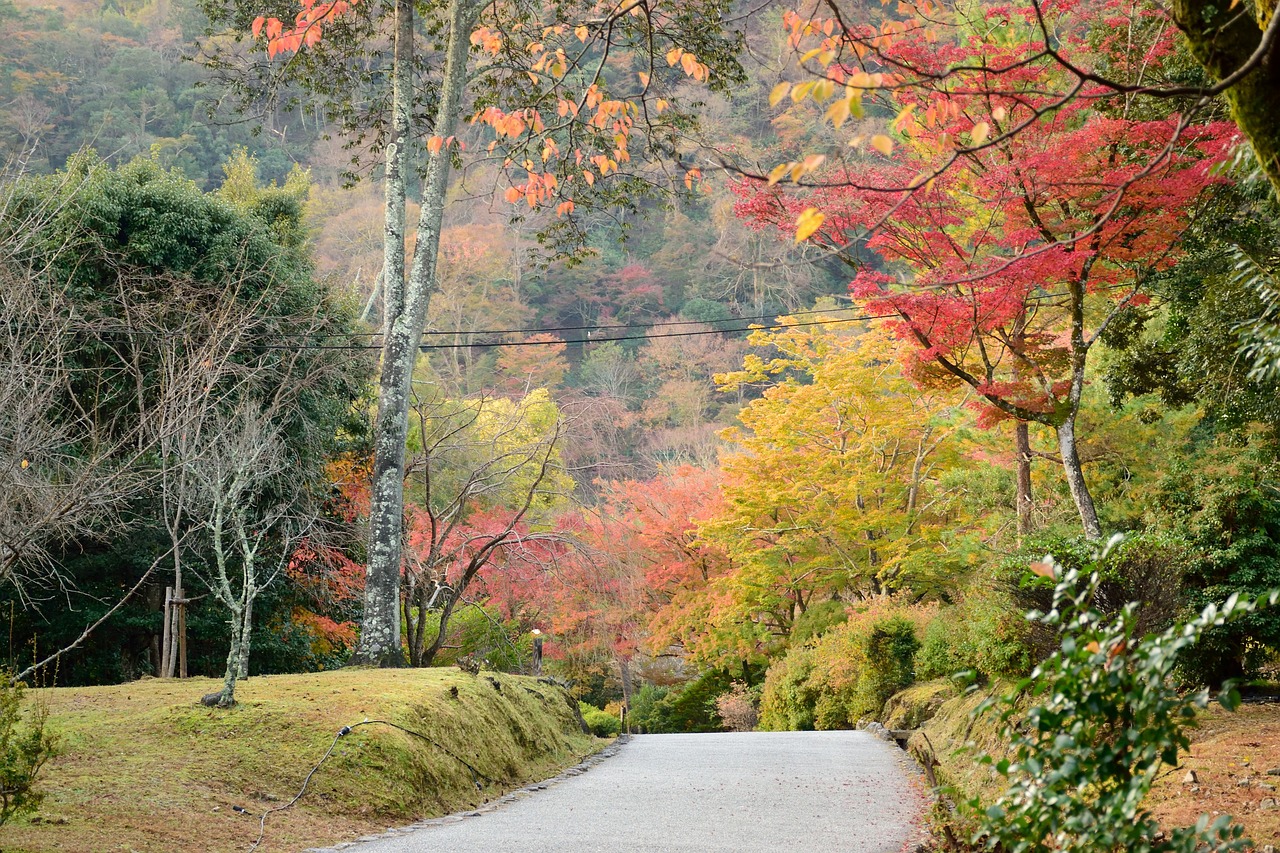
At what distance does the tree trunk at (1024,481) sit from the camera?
12.1 m

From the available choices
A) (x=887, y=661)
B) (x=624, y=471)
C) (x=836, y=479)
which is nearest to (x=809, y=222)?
(x=887, y=661)

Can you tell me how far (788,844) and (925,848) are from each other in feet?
2.49

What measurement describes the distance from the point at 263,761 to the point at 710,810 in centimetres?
287

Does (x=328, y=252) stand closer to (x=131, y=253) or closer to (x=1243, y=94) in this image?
(x=131, y=253)

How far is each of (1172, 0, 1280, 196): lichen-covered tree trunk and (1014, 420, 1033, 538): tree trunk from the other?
9.64 m

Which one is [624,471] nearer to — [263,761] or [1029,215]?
[1029,215]

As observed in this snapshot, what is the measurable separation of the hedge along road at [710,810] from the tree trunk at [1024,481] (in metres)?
3.49

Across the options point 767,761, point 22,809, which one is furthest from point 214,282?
point 22,809

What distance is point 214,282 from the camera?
12.5 meters

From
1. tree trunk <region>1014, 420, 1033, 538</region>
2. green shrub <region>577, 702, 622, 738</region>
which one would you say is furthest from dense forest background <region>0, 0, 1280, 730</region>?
green shrub <region>577, 702, 622, 738</region>

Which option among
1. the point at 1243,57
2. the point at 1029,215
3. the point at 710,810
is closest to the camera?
→ the point at 1243,57

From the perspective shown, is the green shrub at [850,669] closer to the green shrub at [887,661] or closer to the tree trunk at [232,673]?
the green shrub at [887,661]

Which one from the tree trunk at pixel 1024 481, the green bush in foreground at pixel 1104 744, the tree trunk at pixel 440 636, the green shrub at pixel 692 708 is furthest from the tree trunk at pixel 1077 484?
the green shrub at pixel 692 708

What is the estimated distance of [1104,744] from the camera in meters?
2.37
